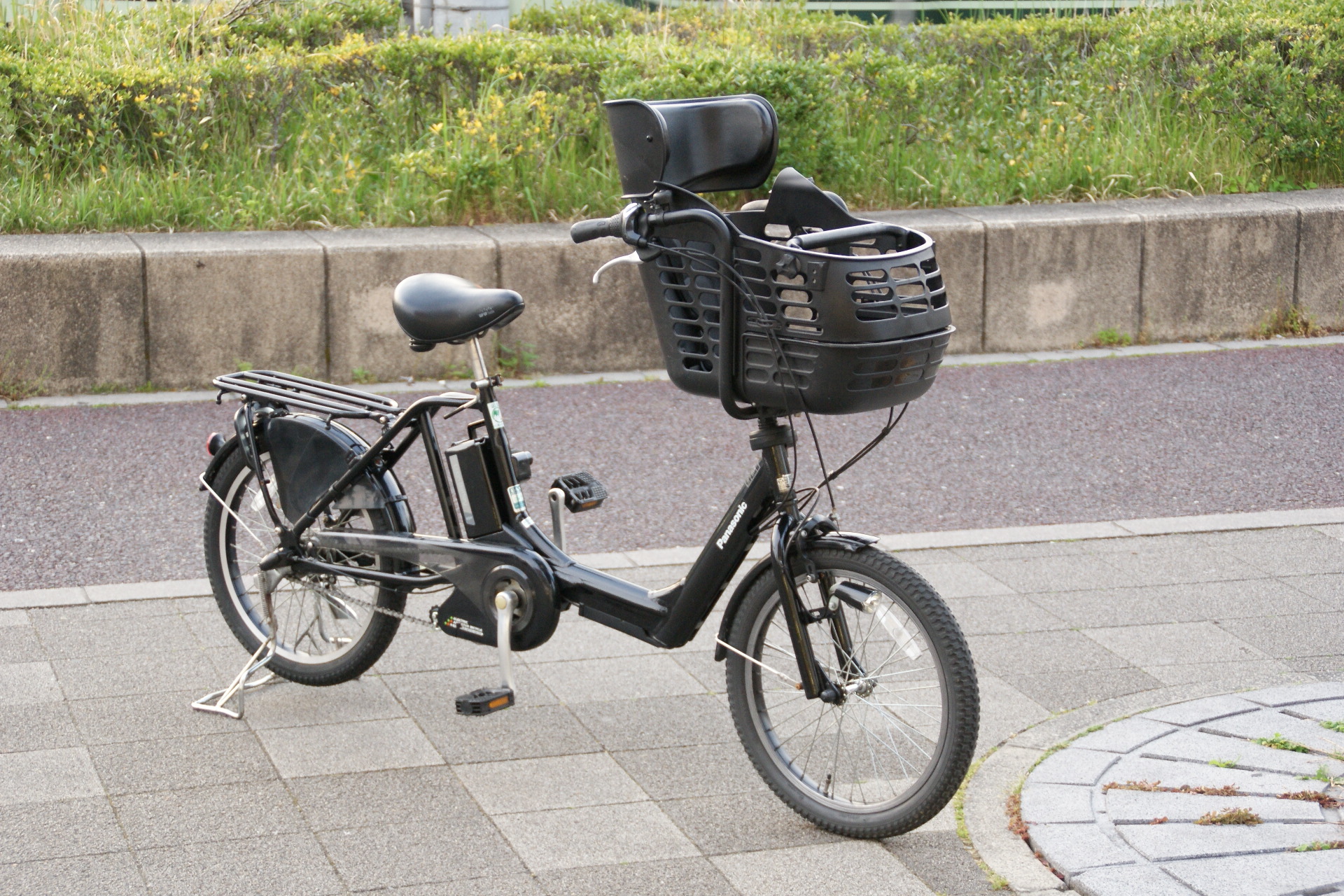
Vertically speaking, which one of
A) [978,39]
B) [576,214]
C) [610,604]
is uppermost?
[978,39]

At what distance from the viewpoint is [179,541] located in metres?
5.77

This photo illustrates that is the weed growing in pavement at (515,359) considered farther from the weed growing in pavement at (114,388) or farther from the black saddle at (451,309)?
the black saddle at (451,309)

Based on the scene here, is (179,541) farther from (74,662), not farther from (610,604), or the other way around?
(610,604)

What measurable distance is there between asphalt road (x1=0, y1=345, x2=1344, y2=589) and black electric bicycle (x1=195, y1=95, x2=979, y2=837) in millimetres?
1260

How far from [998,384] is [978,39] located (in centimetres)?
411

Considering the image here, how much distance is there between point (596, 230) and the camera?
3707 mm

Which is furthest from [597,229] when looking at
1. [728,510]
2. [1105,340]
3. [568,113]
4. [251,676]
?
[568,113]

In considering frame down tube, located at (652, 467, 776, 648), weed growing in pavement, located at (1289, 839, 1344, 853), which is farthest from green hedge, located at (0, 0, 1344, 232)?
weed growing in pavement, located at (1289, 839, 1344, 853)

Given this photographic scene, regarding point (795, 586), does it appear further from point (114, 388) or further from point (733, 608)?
point (114, 388)

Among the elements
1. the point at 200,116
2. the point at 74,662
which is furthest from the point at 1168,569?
the point at 200,116

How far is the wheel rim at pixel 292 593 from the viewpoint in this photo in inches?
177

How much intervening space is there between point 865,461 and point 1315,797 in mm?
Result: 3308

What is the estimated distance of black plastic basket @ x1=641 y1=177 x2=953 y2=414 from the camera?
10.9ft

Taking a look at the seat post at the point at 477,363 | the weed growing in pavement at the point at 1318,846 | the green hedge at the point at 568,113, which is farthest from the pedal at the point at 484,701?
the green hedge at the point at 568,113
